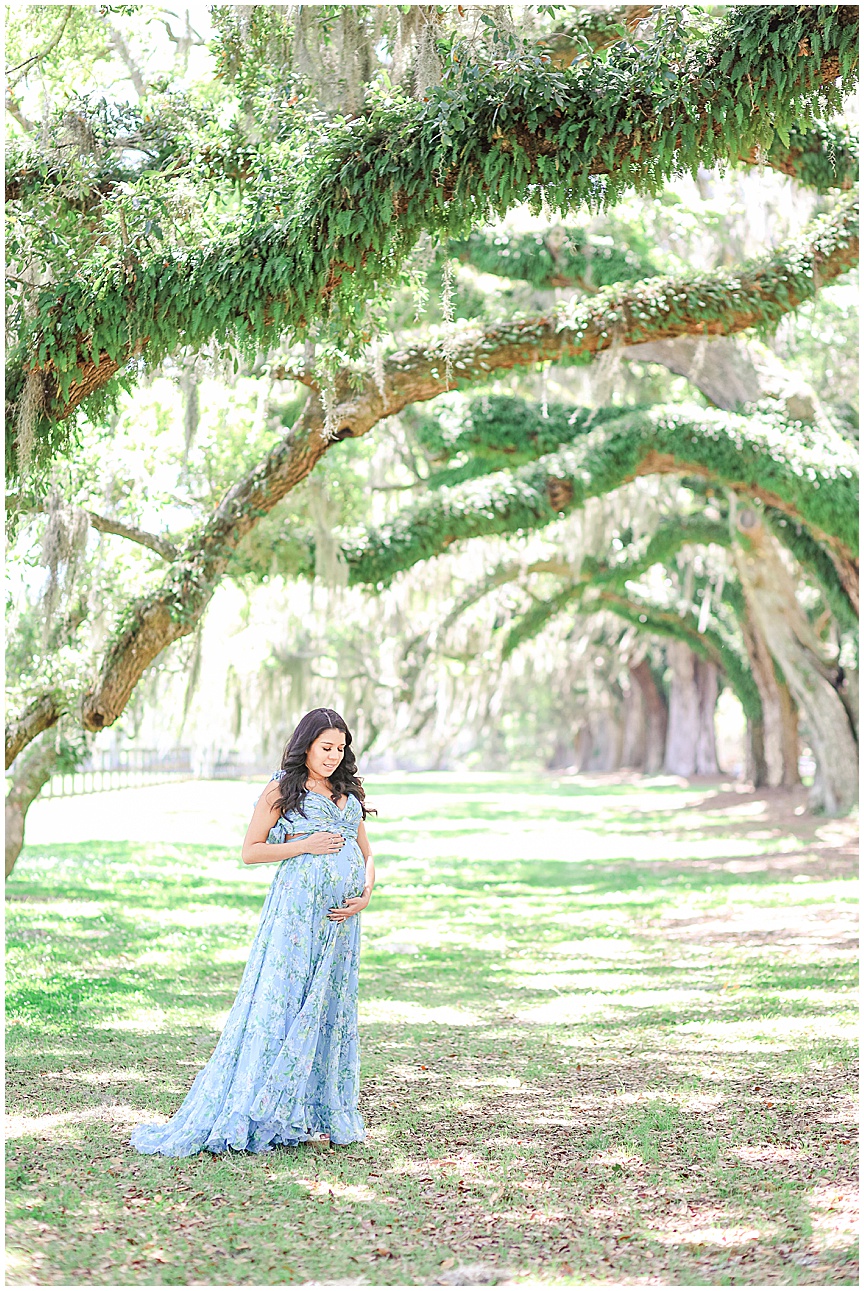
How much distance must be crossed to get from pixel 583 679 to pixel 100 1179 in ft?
102

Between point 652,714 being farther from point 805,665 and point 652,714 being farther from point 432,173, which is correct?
point 432,173

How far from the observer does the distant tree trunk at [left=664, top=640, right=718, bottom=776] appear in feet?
99.3

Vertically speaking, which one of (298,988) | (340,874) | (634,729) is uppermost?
(634,729)

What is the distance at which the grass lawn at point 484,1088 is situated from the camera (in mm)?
3492

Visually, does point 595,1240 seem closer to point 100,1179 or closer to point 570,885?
point 100,1179

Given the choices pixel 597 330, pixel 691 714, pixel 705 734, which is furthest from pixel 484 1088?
pixel 705 734

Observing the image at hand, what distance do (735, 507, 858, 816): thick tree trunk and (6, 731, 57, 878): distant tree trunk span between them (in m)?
9.92

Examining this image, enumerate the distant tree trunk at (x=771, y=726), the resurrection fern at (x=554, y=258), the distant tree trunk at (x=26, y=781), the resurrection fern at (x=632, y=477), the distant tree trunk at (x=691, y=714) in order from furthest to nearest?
1. the distant tree trunk at (x=691, y=714)
2. the distant tree trunk at (x=771, y=726)
3. the resurrection fern at (x=554, y=258)
4. the resurrection fern at (x=632, y=477)
5. the distant tree trunk at (x=26, y=781)

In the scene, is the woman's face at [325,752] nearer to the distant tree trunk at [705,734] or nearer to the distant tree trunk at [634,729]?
the distant tree trunk at [705,734]

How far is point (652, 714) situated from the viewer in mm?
34406

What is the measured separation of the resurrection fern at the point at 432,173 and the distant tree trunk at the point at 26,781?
4.69m

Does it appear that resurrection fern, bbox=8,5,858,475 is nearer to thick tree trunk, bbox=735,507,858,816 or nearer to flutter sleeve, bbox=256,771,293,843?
flutter sleeve, bbox=256,771,293,843

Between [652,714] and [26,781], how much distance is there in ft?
86.7

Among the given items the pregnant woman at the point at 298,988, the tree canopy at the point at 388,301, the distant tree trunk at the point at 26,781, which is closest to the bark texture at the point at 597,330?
the tree canopy at the point at 388,301
